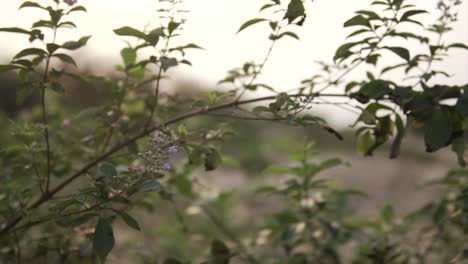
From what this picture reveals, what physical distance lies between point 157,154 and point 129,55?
0.59 m

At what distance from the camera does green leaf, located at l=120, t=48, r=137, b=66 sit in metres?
1.79

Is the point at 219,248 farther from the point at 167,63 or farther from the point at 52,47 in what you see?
the point at 52,47

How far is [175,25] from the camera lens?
1.46 meters

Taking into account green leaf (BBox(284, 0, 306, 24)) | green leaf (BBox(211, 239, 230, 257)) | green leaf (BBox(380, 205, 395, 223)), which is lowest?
green leaf (BBox(380, 205, 395, 223))

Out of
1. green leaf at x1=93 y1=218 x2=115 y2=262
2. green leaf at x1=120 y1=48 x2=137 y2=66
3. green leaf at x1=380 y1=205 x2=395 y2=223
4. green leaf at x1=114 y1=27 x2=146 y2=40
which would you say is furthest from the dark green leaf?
green leaf at x1=380 y1=205 x2=395 y2=223

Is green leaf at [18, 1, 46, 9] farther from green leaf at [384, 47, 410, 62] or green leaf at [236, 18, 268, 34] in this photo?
green leaf at [384, 47, 410, 62]

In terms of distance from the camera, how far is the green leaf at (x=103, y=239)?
126 cm

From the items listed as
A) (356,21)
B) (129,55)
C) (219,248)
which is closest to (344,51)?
(356,21)

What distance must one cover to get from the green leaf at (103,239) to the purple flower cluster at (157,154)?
145 mm

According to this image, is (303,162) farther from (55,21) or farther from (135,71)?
(55,21)

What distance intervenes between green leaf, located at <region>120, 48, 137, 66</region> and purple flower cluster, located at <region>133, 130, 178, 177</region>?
1.71 feet

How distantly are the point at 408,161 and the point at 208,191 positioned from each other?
16.0ft

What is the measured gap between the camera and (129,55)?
181 centimetres

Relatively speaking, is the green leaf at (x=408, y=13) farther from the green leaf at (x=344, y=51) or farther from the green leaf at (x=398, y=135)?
the green leaf at (x=398, y=135)
